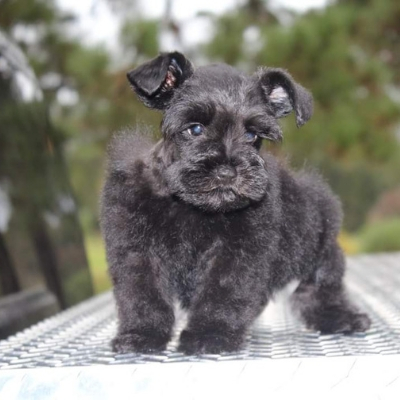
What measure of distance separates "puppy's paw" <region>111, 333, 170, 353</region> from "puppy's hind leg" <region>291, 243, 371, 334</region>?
77 cm

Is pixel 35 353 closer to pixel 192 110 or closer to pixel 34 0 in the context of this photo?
pixel 192 110

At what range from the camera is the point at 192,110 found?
2322mm

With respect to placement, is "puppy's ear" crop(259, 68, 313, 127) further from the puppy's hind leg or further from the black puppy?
the puppy's hind leg

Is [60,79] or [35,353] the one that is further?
[60,79]

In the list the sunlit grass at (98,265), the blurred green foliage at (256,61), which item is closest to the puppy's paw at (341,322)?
the blurred green foliage at (256,61)

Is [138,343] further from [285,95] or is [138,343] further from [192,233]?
[285,95]

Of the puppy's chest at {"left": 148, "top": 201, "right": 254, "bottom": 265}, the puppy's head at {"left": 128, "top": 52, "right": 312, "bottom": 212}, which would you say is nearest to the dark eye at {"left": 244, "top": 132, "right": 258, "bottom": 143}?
the puppy's head at {"left": 128, "top": 52, "right": 312, "bottom": 212}

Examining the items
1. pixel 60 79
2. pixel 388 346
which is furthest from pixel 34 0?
pixel 388 346

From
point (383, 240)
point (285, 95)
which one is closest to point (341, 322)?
point (285, 95)

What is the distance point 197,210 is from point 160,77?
509mm

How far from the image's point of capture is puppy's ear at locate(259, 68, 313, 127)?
2484 mm

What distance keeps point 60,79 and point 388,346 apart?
346 inches

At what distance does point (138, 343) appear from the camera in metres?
2.25

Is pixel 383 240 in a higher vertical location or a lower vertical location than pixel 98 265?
lower
